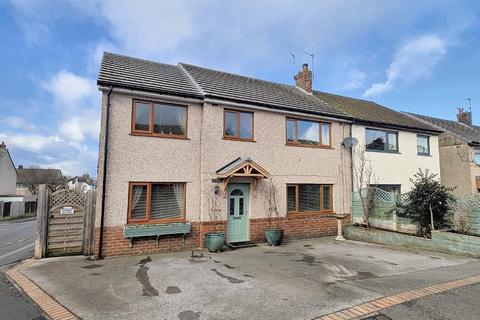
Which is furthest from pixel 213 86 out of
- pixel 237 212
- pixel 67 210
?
pixel 67 210

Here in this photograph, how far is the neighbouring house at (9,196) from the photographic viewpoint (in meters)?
31.1

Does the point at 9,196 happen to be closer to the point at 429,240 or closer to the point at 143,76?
the point at 143,76

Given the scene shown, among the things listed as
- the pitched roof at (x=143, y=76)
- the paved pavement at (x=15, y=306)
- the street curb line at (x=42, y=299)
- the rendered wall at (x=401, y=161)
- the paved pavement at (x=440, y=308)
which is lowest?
the paved pavement at (x=15, y=306)

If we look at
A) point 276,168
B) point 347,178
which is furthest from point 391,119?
point 276,168

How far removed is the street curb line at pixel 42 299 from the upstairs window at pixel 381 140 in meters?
14.0

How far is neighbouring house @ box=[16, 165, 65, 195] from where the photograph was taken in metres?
57.7

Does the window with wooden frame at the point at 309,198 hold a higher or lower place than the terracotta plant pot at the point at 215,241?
higher

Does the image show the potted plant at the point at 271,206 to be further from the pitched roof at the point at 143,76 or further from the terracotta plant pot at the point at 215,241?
the pitched roof at the point at 143,76

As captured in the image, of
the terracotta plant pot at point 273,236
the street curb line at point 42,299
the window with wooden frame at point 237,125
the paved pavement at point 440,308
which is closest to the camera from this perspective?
the paved pavement at point 440,308

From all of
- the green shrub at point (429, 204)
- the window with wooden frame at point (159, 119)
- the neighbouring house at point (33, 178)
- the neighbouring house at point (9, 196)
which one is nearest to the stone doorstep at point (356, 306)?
the green shrub at point (429, 204)

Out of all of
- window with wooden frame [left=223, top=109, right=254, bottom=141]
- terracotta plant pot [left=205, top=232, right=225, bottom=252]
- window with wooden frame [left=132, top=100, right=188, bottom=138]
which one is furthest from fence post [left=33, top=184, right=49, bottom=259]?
window with wooden frame [left=223, top=109, right=254, bottom=141]

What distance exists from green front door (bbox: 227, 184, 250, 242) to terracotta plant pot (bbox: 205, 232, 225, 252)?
112 cm

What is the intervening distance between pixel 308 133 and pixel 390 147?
548 centimetres

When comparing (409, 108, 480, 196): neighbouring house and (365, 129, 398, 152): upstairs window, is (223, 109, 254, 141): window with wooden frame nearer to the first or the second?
(365, 129, 398, 152): upstairs window
